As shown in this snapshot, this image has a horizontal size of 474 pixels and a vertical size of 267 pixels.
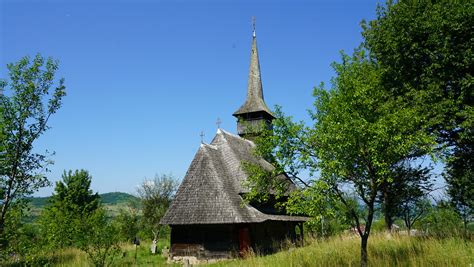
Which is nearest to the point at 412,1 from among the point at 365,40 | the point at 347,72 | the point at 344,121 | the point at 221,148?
the point at 365,40

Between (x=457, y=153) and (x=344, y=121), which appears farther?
(x=457, y=153)

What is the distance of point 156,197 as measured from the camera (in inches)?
1152

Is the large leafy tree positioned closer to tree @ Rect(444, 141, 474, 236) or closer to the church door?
tree @ Rect(444, 141, 474, 236)

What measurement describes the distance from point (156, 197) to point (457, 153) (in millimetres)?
22461

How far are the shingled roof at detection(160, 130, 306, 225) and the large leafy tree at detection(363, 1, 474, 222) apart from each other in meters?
10.5

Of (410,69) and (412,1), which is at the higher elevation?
(412,1)

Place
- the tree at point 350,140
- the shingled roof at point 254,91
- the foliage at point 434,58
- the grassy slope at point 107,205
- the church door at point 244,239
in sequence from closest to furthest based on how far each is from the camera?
the tree at point 350,140 → the grassy slope at point 107,205 → the foliage at point 434,58 → the church door at point 244,239 → the shingled roof at point 254,91

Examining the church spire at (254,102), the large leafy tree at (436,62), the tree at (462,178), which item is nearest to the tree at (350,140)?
the tree at (462,178)

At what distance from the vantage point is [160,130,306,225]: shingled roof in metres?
19.4

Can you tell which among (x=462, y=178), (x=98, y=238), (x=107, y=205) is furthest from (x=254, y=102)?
(x=107, y=205)

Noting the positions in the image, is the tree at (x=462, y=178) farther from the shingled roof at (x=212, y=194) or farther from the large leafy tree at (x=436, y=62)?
the shingled roof at (x=212, y=194)

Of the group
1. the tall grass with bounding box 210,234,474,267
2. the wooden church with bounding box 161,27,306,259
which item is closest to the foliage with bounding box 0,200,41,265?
the tall grass with bounding box 210,234,474,267

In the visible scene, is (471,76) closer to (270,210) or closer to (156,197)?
(270,210)

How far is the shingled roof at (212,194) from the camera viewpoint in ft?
63.6
